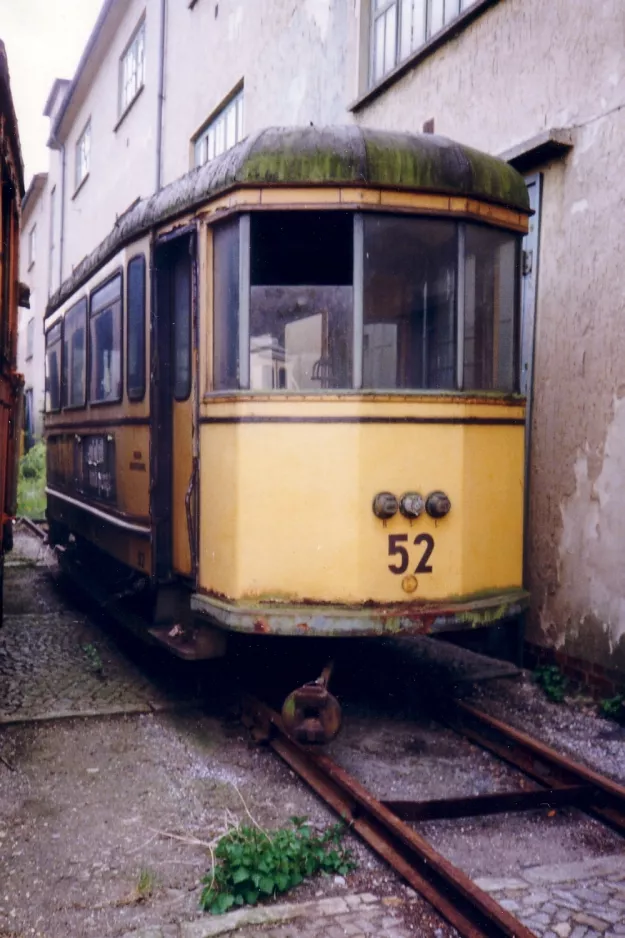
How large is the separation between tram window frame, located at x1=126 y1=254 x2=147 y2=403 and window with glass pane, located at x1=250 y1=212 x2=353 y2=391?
1196 millimetres

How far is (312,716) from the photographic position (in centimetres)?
400

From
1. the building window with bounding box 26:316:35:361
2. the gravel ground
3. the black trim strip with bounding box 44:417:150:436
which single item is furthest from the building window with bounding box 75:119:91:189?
the gravel ground

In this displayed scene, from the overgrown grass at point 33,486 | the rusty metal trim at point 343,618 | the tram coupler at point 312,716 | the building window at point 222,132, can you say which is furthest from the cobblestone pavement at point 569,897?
the overgrown grass at point 33,486

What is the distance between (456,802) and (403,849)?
1.30ft

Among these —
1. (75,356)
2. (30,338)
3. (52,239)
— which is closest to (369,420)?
(75,356)

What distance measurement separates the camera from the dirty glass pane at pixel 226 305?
174 inches

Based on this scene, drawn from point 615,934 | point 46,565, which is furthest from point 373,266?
point 46,565

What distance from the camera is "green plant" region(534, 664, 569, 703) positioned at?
5535 mm

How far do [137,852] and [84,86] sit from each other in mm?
19165

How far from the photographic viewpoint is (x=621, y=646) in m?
5.27

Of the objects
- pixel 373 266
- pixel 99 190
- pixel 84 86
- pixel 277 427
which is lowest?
pixel 277 427

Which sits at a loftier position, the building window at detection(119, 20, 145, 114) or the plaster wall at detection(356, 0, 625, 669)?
the building window at detection(119, 20, 145, 114)

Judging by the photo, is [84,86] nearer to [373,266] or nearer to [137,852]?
[373,266]

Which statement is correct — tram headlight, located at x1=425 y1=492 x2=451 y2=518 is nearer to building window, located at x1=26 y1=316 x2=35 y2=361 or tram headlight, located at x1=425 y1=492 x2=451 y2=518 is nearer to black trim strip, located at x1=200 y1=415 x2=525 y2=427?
black trim strip, located at x1=200 y1=415 x2=525 y2=427
